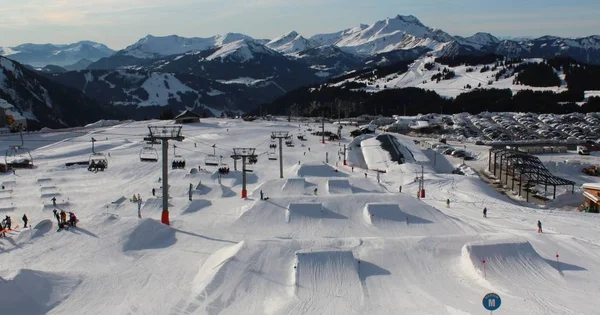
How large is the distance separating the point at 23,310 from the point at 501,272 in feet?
65.4

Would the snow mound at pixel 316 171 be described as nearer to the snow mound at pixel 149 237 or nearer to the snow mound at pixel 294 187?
the snow mound at pixel 294 187

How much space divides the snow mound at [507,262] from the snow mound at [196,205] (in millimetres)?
19236

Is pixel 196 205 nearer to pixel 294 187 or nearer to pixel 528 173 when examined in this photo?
pixel 294 187

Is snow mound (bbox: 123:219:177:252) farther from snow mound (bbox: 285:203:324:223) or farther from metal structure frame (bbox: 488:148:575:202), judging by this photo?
metal structure frame (bbox: 488:148:575:202)

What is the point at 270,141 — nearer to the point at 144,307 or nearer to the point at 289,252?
the point at 289,252

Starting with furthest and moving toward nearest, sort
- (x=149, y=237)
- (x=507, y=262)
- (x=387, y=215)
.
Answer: (x=387, y=215) < (x=149, y=237) < (x=507, y=262)

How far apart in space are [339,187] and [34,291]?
25.4 metres

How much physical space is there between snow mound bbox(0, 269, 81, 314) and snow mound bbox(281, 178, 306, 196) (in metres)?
20.8

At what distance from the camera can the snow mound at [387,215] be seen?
30203mm

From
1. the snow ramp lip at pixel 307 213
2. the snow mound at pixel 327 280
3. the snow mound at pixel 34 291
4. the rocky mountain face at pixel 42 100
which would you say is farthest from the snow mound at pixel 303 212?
the rocky mountain face at pixel 42 100

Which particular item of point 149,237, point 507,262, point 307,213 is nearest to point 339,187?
point 307,213

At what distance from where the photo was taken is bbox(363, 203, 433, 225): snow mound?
3020 centimetres

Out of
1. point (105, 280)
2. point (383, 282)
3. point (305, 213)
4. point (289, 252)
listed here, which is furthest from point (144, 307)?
point (305, 213)

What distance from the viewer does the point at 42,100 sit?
6255 inches
